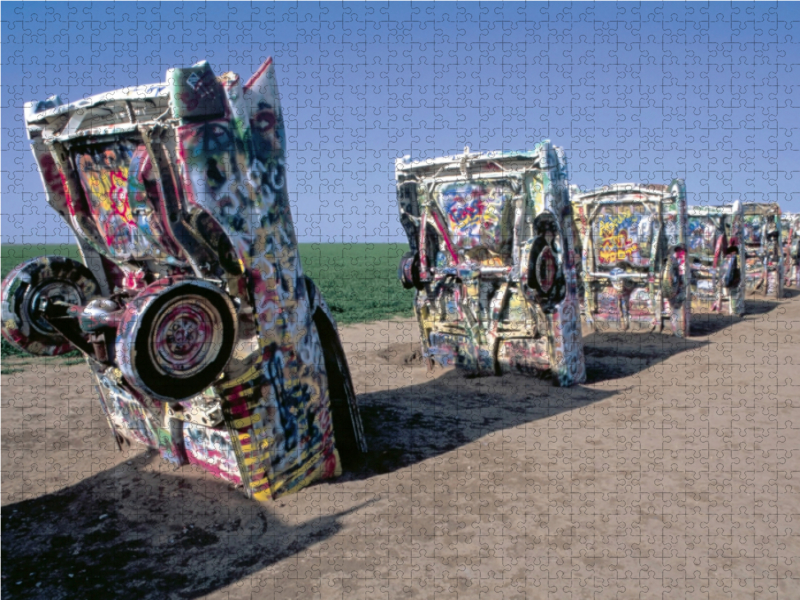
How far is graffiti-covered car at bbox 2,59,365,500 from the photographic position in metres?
4.74

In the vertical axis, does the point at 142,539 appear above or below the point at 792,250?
below

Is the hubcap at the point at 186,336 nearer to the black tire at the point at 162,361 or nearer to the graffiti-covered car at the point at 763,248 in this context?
the black tire at the point at 162,361

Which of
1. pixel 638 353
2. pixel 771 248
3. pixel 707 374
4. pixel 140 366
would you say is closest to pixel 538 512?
pixel 140 366

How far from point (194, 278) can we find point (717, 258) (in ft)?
49.5

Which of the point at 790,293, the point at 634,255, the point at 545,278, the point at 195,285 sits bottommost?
the point at 790,293

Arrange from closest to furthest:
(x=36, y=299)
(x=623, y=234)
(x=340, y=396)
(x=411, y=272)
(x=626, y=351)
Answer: (x=36, y=299) → (x=340, y=396) → (x=411, y=272) → (x=626, y=351) → (x=623, y=234)

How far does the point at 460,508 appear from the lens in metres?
5.67

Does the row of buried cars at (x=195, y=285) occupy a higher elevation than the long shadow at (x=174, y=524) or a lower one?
higher

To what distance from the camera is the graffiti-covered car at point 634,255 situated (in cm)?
1316

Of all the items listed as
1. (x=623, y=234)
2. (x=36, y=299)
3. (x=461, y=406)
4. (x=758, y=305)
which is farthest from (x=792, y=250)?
(x=36, y=299)

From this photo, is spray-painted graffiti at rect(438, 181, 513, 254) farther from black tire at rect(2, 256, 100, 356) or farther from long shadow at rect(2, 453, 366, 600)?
black tire at rect(2, 256, 100, 356)

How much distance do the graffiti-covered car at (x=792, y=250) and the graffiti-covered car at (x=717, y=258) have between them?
384 inches

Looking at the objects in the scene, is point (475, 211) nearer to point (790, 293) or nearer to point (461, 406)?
point (461, 406)

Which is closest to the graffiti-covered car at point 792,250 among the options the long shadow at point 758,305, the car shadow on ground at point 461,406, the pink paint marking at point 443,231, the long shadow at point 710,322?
the long shadow at point 758,305
